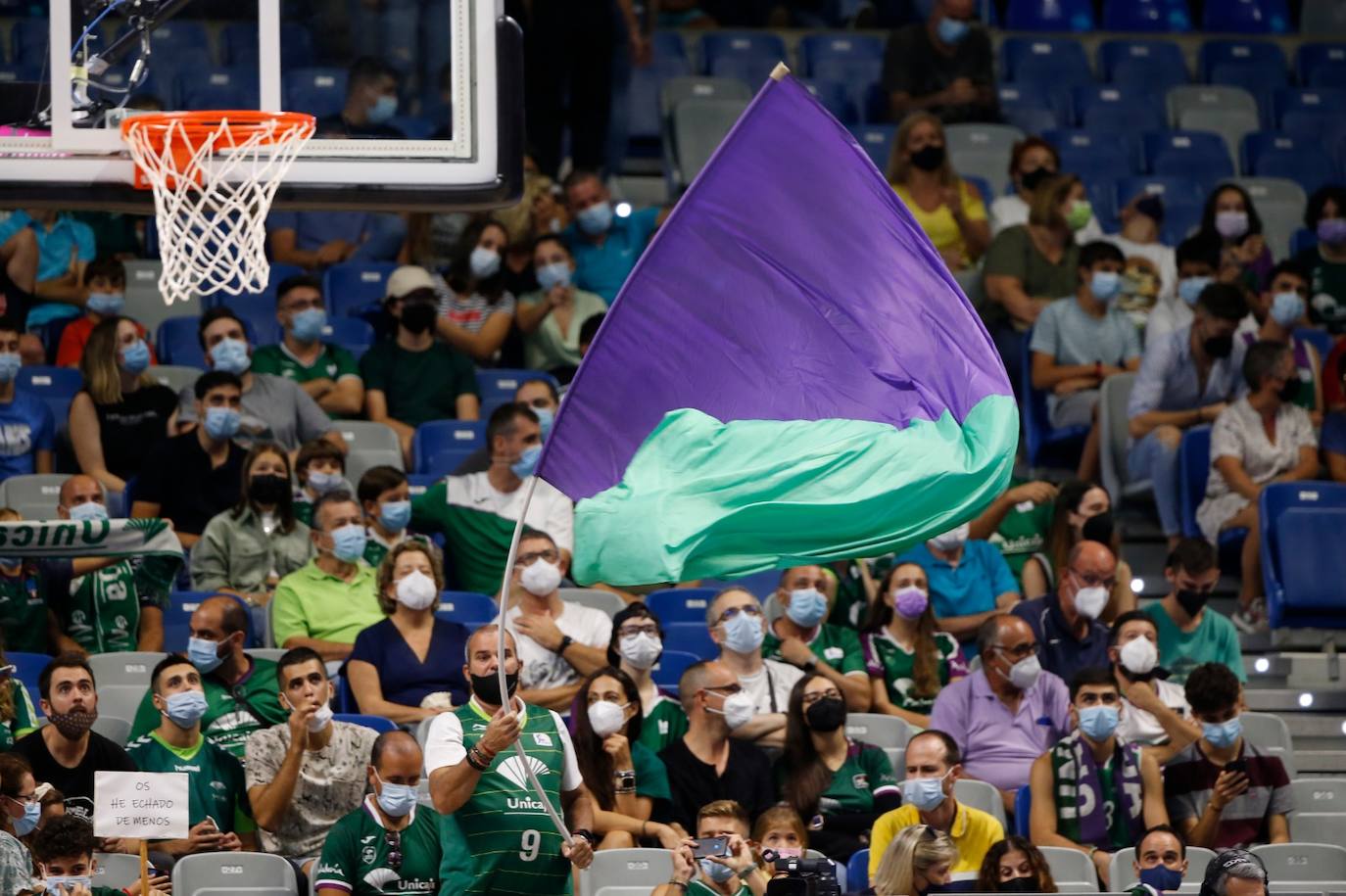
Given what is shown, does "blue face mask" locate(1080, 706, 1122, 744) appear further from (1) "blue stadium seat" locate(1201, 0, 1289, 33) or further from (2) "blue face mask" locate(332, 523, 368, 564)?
(1) "blue stadium seat" locate(1201, 0, 1289, 33)

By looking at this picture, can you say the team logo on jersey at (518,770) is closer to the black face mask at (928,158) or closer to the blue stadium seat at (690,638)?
the blue stadium seat at (690,638)

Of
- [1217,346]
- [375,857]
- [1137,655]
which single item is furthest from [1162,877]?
[1217,346]

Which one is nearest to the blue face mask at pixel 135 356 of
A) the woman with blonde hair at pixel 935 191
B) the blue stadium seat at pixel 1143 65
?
the woman with blonde hair at pixel 935 191

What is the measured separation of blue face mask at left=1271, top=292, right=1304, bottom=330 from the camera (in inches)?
476

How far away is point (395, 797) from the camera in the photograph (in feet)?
26.3

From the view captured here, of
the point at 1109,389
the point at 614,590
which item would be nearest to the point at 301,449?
the point at 614,590

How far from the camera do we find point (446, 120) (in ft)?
25.8

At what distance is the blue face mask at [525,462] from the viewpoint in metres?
10.4

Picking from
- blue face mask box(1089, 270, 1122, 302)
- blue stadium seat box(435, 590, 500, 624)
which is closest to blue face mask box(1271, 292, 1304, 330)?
blue face mask box(1089, 270, 1122, 302)

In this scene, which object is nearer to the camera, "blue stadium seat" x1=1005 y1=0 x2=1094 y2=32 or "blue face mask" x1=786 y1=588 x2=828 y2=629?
"blue face mask" x1=786 y1=588 x2=828 y2=629

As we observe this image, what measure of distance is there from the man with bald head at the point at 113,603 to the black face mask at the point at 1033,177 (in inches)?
222

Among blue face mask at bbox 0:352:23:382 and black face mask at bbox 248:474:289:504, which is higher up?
blue face mask at bbox 0:352:23:382

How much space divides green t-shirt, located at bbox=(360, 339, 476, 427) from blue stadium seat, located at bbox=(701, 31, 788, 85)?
377cm

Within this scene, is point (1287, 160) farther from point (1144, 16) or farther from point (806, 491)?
point (806, 491)
